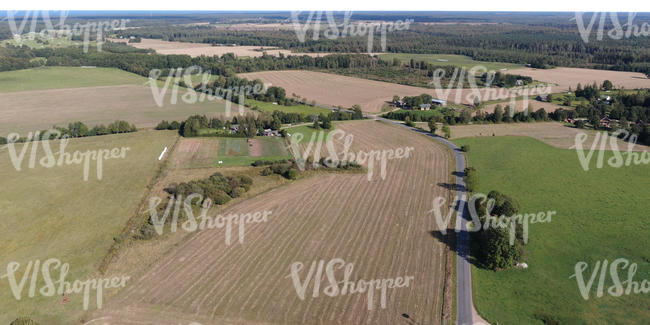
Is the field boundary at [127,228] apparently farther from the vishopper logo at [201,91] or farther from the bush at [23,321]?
the vishopper logo at [201,91]

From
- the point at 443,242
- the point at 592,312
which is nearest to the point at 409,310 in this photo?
the point at 443,242

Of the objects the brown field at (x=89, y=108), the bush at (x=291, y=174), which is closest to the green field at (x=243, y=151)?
the bush at (x=291, y=174)

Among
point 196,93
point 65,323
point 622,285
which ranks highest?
point 196,93

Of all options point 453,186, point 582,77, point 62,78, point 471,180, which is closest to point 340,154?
point 453,186

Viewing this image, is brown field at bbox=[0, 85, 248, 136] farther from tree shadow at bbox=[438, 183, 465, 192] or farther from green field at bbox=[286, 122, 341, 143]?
tree shadow at bbox=[438, 183, 465, 192]

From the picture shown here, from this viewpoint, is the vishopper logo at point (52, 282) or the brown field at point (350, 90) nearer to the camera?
the vishopper logo at point (52, 282)

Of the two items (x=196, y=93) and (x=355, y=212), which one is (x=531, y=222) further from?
(x=196, y=93)
